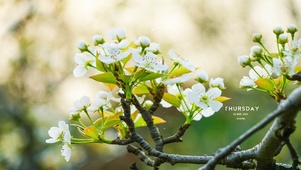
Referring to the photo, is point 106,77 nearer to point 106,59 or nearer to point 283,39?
point 106,59

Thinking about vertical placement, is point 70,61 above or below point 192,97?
above

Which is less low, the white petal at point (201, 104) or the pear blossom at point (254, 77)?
the pear blossom at point (254, 77)

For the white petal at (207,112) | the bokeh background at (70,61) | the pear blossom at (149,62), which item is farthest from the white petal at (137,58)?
the bokeh background at (70,61)

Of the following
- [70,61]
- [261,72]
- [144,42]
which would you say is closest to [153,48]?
[144,42]

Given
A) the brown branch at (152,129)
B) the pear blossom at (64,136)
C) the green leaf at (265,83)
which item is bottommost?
the pear blossom at (64,136)

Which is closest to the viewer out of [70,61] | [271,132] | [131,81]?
[271,132]

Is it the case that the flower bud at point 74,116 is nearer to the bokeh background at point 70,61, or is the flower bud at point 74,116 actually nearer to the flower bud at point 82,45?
the flower bud at point 82,45

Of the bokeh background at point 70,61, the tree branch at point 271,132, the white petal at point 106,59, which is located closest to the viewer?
the tree branch at point 271,132
